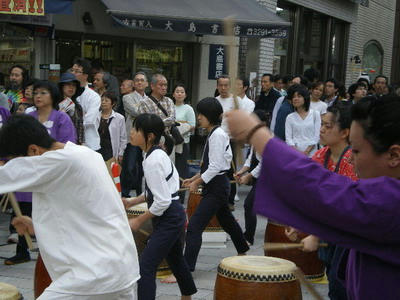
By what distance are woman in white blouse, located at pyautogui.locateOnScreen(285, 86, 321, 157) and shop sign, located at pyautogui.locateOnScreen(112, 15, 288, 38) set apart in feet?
11.1

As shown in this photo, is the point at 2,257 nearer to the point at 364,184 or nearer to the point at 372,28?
the point at 364,184

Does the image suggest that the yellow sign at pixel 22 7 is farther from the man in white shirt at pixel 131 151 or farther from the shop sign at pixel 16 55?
the shop sign at pixel 16 55

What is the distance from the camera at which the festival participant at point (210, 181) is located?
6148 mm

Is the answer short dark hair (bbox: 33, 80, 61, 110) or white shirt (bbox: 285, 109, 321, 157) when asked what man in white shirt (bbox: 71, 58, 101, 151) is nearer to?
short dark hair (bbox: 33, 80, 61, 110)

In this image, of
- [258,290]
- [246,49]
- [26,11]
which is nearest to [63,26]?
[26,11]

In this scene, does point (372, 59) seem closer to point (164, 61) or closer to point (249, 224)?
point (164, 61)

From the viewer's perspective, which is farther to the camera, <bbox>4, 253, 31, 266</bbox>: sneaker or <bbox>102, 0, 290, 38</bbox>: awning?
<bbox>102, 0, 290, 38</bbox>: awning

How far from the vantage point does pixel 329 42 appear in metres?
20.5

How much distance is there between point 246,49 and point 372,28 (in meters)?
10.5

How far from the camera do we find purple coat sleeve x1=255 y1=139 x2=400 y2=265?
1.87m

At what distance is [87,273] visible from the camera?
10.7ft

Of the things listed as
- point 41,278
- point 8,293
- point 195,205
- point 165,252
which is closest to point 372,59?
point 195,205

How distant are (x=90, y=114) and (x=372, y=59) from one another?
18.8m

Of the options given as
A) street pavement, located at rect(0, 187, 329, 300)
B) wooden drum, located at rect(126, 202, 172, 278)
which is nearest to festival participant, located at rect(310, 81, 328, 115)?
street pavement, located at rect(0, 187, 329, 300)
